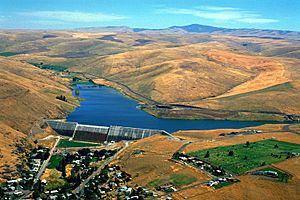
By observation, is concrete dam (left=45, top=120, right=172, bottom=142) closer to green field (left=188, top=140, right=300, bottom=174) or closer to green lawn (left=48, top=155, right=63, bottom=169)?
green lawn (left=48, top=155, right=63, bottom=169)

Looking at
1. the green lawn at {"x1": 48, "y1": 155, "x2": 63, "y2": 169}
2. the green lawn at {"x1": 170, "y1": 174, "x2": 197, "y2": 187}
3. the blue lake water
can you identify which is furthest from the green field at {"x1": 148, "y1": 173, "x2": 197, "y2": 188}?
the blue lake water

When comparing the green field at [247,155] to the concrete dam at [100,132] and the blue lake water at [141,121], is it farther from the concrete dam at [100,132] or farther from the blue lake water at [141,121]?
the blue lake water at [141,121]

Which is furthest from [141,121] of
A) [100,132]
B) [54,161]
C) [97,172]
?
[97,172]

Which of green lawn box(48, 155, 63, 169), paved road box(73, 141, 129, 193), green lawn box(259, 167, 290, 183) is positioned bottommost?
green lawn box(48, 155, 63, 169)

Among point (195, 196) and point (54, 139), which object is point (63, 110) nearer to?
point (54, 139)

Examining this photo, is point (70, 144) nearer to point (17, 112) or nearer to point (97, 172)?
point (17, 112)

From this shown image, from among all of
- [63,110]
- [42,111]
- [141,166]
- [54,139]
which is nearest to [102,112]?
[63,110]
